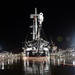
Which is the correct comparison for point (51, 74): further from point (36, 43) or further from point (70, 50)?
point (70, 50)

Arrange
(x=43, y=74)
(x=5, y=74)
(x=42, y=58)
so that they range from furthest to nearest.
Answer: (x=42, y=58) → (x=5, y=74) → (x=43, y=74)

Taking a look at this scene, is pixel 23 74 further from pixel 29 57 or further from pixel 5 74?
pixel 29 57

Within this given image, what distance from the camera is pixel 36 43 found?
412ft

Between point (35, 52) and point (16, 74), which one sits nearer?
point (16, 74)

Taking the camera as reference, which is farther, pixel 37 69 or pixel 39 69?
pixel 37 69

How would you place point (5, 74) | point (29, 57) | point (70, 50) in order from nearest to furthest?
point (5, 74), point (29, 57), point (70, 50)

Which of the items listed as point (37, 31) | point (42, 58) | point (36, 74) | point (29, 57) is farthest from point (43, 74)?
point (37, 31)

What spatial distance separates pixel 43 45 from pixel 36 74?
273 ft

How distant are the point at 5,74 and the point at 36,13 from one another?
106m

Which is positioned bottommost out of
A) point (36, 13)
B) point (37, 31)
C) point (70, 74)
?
point (70, 74)

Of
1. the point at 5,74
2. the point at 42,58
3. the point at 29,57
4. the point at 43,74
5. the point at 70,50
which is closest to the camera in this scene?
the point at 43,74

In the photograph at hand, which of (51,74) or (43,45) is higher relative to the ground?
(43,45)

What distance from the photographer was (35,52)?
11838 centimetres

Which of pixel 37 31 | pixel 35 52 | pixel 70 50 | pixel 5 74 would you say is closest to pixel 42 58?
pixel 35 52
